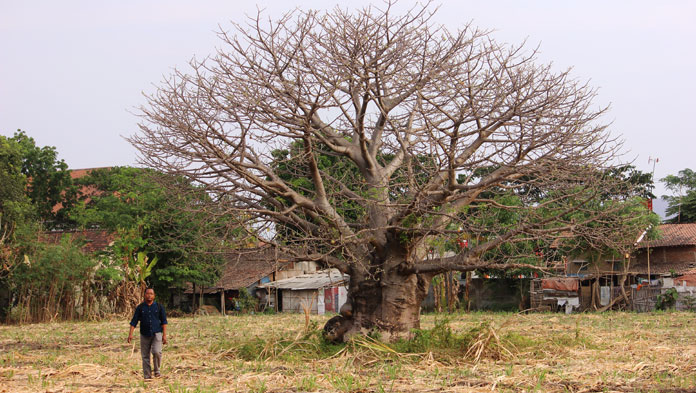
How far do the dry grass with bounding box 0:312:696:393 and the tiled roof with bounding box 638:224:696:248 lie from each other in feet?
51.1

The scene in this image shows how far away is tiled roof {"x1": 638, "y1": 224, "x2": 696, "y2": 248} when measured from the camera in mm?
30641

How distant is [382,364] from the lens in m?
11.2

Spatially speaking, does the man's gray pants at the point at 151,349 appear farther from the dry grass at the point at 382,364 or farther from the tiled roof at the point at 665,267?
the tiled roof at the point at 665,267

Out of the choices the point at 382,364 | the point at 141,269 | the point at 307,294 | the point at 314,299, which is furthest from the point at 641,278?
the point at 382,364

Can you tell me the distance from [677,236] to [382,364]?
24813 millimetres

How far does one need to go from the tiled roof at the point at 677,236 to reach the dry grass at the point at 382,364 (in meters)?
15.6

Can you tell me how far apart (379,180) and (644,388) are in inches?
242

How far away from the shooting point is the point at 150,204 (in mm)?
29547

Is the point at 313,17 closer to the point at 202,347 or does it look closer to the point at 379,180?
the point at 379,180

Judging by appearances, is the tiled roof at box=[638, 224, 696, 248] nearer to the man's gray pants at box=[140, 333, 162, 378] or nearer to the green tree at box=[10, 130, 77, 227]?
the man's gray pants at box=[140, 333, 162, 378]

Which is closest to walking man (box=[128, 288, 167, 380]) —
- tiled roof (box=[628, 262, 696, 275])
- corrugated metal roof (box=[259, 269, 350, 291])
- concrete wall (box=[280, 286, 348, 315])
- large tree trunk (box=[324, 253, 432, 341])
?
large tree trunk (box=[324, 253, 432, 341])

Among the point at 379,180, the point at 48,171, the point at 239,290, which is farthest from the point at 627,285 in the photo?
the point at 48,171

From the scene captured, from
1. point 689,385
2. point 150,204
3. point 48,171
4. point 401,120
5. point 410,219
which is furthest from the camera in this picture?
point 48,171

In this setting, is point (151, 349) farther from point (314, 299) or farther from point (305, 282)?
point (305, 282)
